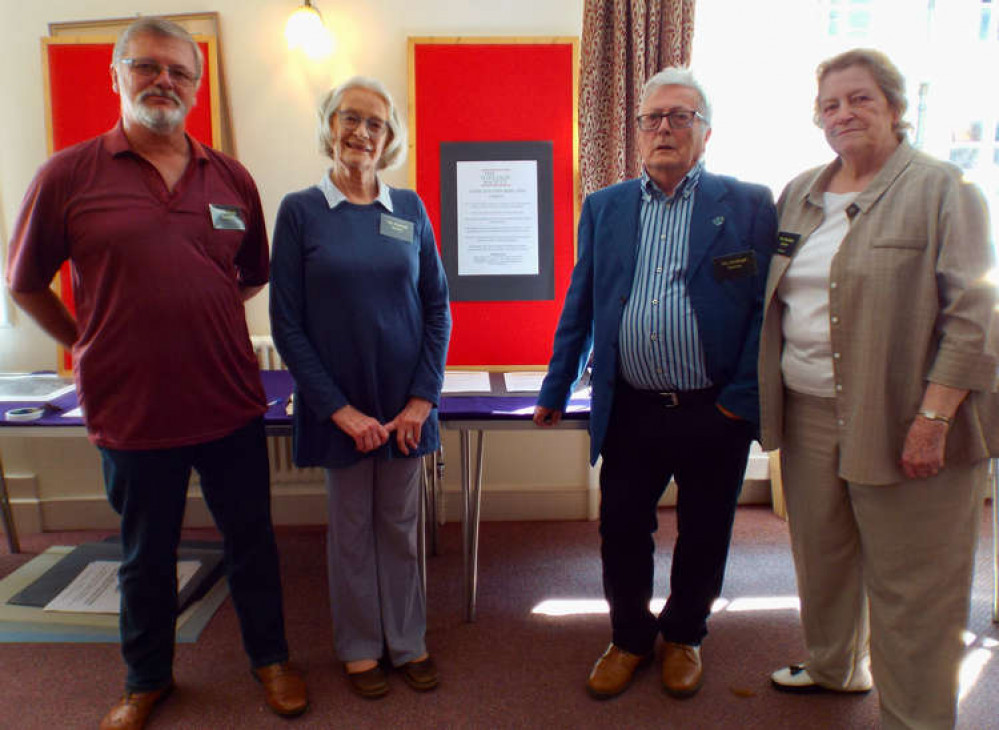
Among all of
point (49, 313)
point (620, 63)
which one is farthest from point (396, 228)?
point (620, 63)

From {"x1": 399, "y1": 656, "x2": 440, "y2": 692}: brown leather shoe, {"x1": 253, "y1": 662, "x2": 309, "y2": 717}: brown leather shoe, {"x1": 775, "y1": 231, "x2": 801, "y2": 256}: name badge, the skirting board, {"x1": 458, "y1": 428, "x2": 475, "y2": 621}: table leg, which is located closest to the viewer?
{"x1": 775, "y1": 231, "x2": 801, "y2": 256}: name badge

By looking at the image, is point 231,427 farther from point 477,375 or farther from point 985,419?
point 985,419

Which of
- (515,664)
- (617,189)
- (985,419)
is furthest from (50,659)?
(985,419)

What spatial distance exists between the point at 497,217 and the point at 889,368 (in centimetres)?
184

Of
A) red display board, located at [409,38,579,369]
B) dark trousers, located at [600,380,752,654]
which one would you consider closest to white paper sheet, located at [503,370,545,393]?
red display board, located at [409,38,579,369]

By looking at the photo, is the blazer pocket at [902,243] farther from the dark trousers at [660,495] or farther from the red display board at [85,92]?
the red display board at [85,92]

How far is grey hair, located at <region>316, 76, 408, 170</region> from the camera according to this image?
68.9 inches

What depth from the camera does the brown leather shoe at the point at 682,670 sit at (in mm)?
1969

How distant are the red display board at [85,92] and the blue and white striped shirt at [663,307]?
203 cm

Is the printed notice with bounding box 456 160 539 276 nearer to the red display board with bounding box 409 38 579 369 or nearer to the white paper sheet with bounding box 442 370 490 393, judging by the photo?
the red display board with bounding box 409 38 579 369

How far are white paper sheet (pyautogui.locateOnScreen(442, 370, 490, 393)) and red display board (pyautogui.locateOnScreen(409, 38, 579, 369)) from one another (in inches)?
14.7

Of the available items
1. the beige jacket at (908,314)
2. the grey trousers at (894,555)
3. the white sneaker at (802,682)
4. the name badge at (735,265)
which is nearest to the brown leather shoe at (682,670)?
the white sneaker at (802,682)

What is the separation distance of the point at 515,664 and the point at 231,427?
45.7 inches

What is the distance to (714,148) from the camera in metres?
3.24
